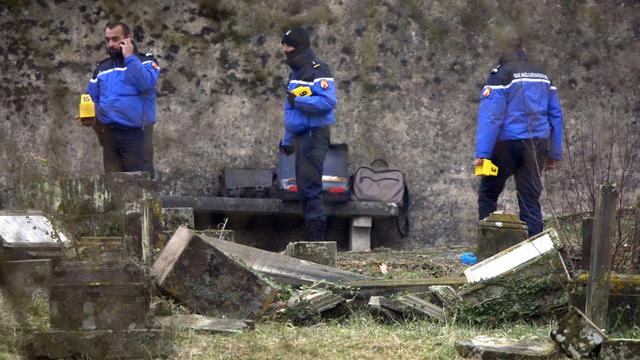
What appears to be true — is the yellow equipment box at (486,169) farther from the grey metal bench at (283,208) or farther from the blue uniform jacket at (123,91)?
the grey metal bench at (283,208)

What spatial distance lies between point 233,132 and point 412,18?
229 centimetres

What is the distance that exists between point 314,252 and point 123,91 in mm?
2714

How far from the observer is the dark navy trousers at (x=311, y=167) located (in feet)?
36.8

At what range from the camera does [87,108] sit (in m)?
11.1

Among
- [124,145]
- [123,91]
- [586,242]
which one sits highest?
[123,91]

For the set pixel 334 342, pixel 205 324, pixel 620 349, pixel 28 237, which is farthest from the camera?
pixel 28 237

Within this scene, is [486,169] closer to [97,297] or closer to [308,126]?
[308,126]

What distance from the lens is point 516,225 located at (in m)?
9.75

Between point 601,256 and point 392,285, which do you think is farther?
point 392,285

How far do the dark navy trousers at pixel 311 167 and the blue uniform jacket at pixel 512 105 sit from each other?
1348 millimetres

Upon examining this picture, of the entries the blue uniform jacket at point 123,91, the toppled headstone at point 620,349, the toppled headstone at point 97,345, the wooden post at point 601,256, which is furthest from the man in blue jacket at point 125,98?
the toppled headstone at point 620,349

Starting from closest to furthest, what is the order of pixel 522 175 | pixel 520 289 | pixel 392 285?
pixel 520 289 < pixel 392 285 < pixel 522 175

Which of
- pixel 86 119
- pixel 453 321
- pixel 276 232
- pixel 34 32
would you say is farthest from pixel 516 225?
pixel 34 32

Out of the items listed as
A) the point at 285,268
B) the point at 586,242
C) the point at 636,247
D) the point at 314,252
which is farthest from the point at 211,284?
the point at 636,247
